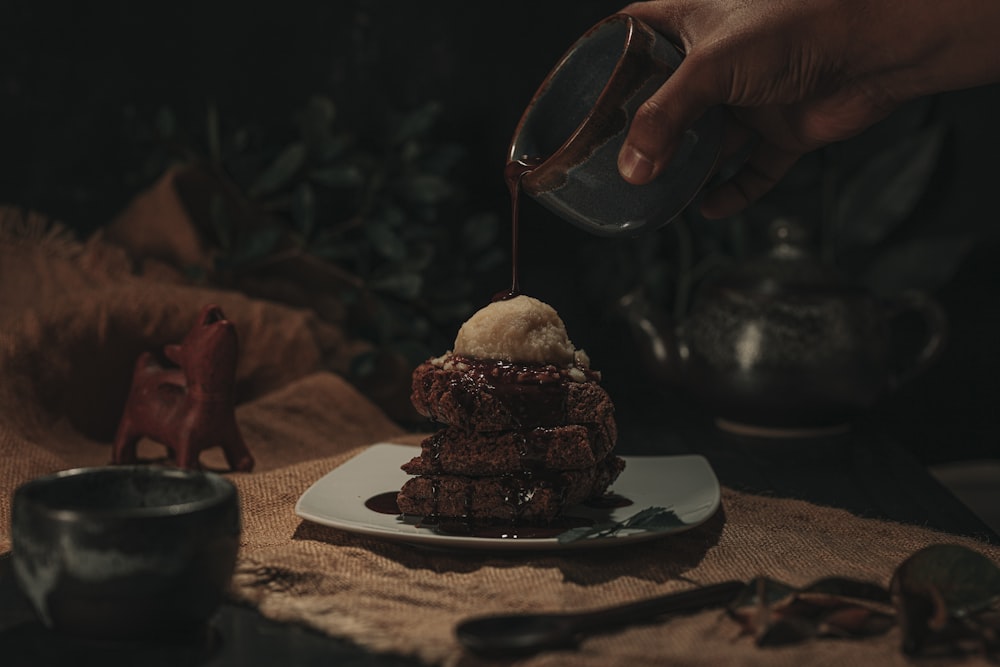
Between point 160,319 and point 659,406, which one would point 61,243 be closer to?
point 160,319

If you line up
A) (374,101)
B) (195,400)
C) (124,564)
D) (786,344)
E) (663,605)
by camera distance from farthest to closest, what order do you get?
(374,101), (786,344), (195,400), (663,605), (124,564)

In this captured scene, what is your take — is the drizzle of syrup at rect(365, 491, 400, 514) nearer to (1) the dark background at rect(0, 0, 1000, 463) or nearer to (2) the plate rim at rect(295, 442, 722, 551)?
(2) the plate rim at rect(295, 442, 722, 551)

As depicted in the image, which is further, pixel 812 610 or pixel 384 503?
pixel 384 503

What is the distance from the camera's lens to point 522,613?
1328mm

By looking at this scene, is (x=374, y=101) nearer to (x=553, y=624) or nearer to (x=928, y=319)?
(x=928, y=319)

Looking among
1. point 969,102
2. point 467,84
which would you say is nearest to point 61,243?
point 467,84

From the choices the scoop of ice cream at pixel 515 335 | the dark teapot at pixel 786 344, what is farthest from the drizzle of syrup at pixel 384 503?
the dark teapot at pixel 786 344

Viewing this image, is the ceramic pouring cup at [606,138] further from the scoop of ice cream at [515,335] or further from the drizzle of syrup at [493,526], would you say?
the drizzle of syrup at [493,526]

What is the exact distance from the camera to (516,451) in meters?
1.71

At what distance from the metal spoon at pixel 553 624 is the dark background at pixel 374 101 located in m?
1.82

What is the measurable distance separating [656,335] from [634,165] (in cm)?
103

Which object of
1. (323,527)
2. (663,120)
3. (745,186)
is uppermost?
(663,120)

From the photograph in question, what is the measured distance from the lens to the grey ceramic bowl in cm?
119

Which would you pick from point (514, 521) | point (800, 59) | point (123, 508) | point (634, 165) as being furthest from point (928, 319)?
point (123, 508)
